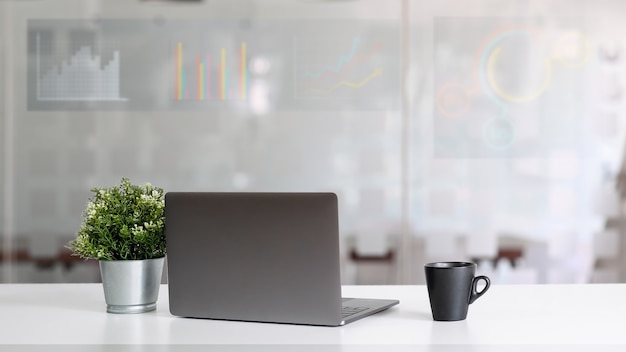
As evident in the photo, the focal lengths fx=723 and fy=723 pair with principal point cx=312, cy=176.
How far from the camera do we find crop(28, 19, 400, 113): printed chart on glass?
332 cm

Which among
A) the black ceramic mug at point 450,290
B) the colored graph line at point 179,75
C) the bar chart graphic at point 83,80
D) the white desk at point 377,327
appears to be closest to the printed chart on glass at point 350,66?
the colored graph line at point 179,75

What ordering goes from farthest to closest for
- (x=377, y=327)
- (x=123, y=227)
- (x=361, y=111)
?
(x=361, y=111), (x=123, y=227), (x=377, y=327)

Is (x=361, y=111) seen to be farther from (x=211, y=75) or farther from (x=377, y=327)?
(x=377, y=327)

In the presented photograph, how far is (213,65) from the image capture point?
3.34m

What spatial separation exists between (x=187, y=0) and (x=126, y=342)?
2.54m

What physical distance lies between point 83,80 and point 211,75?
1.94ft

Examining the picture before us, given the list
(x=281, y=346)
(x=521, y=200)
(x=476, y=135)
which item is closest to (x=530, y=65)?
(x=476, y=135)

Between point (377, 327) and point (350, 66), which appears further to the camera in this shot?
point (350, 66)

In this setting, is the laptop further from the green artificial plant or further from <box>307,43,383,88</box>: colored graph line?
<box>307,43,383,88</box>: colored graph line

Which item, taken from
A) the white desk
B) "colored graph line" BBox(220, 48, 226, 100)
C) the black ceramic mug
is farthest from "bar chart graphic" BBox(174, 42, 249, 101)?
the black ceramic mug

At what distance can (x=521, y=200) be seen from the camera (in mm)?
3344

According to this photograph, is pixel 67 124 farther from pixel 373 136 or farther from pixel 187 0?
pixel 373 136

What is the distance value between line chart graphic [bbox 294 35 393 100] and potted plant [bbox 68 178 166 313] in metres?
2.05

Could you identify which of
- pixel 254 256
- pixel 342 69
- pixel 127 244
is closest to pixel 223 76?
pixel 342 69
